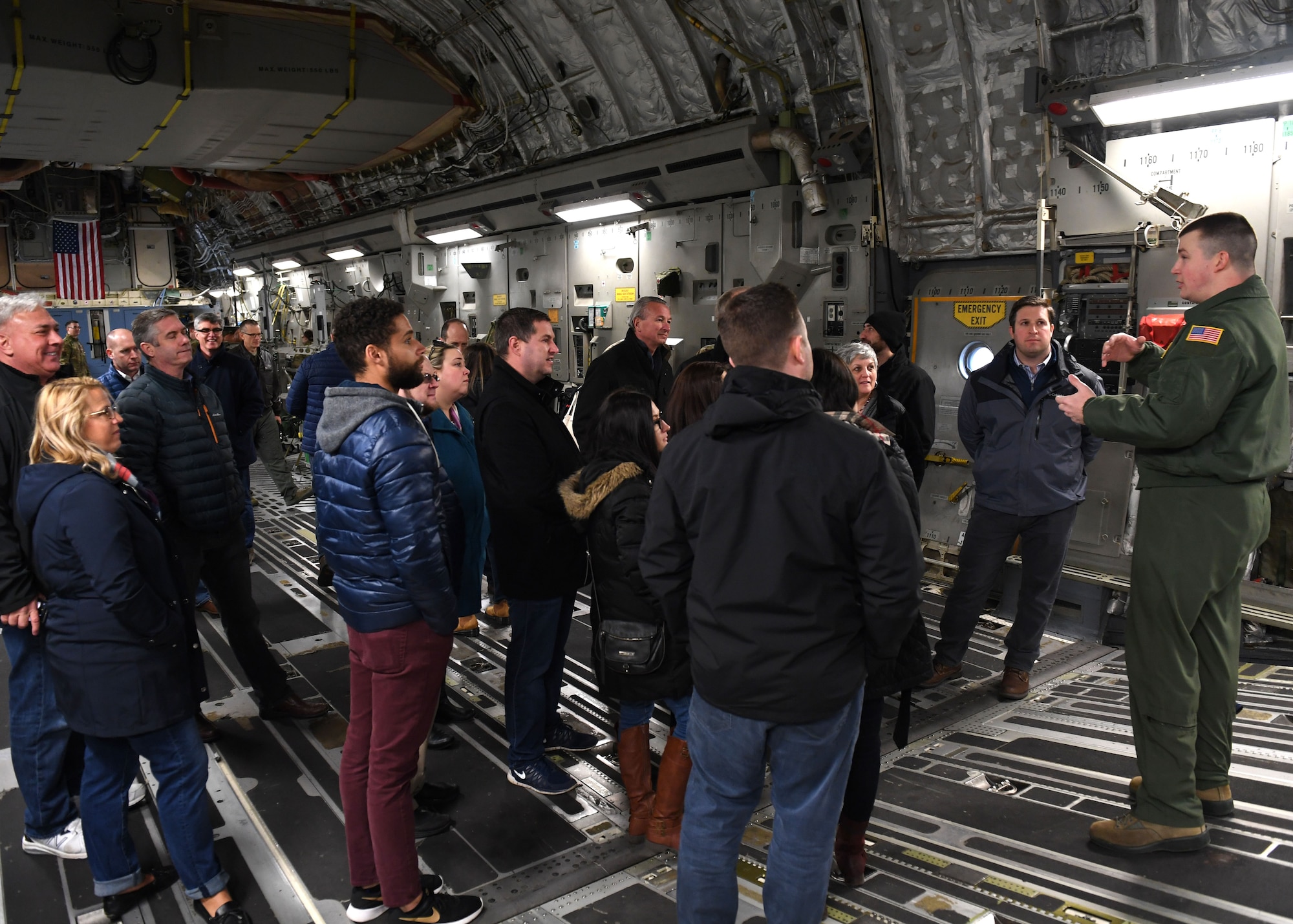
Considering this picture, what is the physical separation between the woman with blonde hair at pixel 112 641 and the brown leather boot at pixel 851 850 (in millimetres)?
1831

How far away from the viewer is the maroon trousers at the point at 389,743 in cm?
241

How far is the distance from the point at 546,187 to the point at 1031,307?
5.64 metres

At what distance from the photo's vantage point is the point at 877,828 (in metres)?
2.98

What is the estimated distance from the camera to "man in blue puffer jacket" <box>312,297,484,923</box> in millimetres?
2346

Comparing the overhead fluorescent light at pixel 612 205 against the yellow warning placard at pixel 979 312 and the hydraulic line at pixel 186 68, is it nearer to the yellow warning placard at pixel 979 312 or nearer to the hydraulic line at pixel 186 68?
the yellow warning placard at pixel 979 312

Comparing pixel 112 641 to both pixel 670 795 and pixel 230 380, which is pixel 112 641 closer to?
pixel 670 795

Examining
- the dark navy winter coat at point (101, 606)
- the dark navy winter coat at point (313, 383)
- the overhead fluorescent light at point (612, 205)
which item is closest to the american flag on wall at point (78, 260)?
the overhead fluorescent light at point (612, 205)

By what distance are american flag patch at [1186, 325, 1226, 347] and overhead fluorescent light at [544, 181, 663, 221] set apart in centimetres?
531

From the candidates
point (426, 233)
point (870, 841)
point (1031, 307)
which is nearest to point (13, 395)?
point (870, 841)

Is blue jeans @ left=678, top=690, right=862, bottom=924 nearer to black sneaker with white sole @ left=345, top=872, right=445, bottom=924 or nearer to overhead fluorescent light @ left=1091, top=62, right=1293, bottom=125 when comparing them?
black sneaker with white sole @ left=345, top=872, right=445, bottom=924

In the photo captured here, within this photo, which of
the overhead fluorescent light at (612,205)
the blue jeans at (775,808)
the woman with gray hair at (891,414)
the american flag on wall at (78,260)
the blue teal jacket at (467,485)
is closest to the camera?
the blue jeans at (775,808)

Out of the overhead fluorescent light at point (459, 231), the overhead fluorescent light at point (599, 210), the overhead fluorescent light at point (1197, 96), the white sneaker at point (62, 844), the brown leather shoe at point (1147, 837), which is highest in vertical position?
the overhead fluorescent light at point (459, 231)

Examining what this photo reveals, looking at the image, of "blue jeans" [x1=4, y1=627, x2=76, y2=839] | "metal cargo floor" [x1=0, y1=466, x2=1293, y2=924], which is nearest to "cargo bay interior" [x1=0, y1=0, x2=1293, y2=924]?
"metal cargo floor" [x1=0, y1=466, x2=1293, y2=924]

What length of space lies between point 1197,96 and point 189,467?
5.07 m
